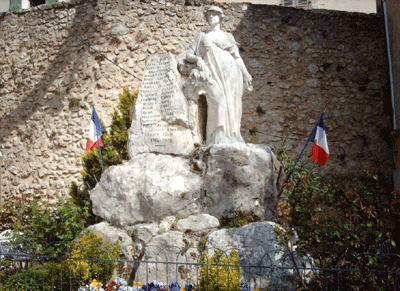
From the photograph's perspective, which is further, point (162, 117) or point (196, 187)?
point (162, 117)

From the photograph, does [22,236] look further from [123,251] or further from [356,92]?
[356,92]

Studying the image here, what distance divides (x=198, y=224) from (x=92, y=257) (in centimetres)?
127

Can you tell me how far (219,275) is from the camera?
20.5 feet

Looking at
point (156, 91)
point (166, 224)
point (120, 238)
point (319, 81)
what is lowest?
point (319, 81)

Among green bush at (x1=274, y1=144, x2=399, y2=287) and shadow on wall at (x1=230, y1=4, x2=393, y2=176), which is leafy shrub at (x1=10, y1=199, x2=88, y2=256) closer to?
green bush at (x1=274, y1=144, x2=399, y2=287)

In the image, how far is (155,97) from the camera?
8.35 meters

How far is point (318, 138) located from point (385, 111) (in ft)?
16.9

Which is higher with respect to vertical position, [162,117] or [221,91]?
[221,91]

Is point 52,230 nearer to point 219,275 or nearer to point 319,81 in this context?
point 219,275

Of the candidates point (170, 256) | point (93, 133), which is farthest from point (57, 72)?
point (170, 256)

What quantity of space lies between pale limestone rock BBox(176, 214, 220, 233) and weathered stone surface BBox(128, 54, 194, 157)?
0.97 m

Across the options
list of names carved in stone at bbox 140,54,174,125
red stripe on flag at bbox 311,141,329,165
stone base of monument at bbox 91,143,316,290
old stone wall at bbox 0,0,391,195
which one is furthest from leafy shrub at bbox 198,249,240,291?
old stone wall at bbox 0,0,391,195

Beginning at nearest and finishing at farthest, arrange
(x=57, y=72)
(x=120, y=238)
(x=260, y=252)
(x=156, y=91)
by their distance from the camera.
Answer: (x=260, y=252) < (x=120, y=238) < (x=156, y=91) < (x=57, y=72)

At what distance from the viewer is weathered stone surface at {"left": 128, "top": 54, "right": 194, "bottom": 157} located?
805cm
